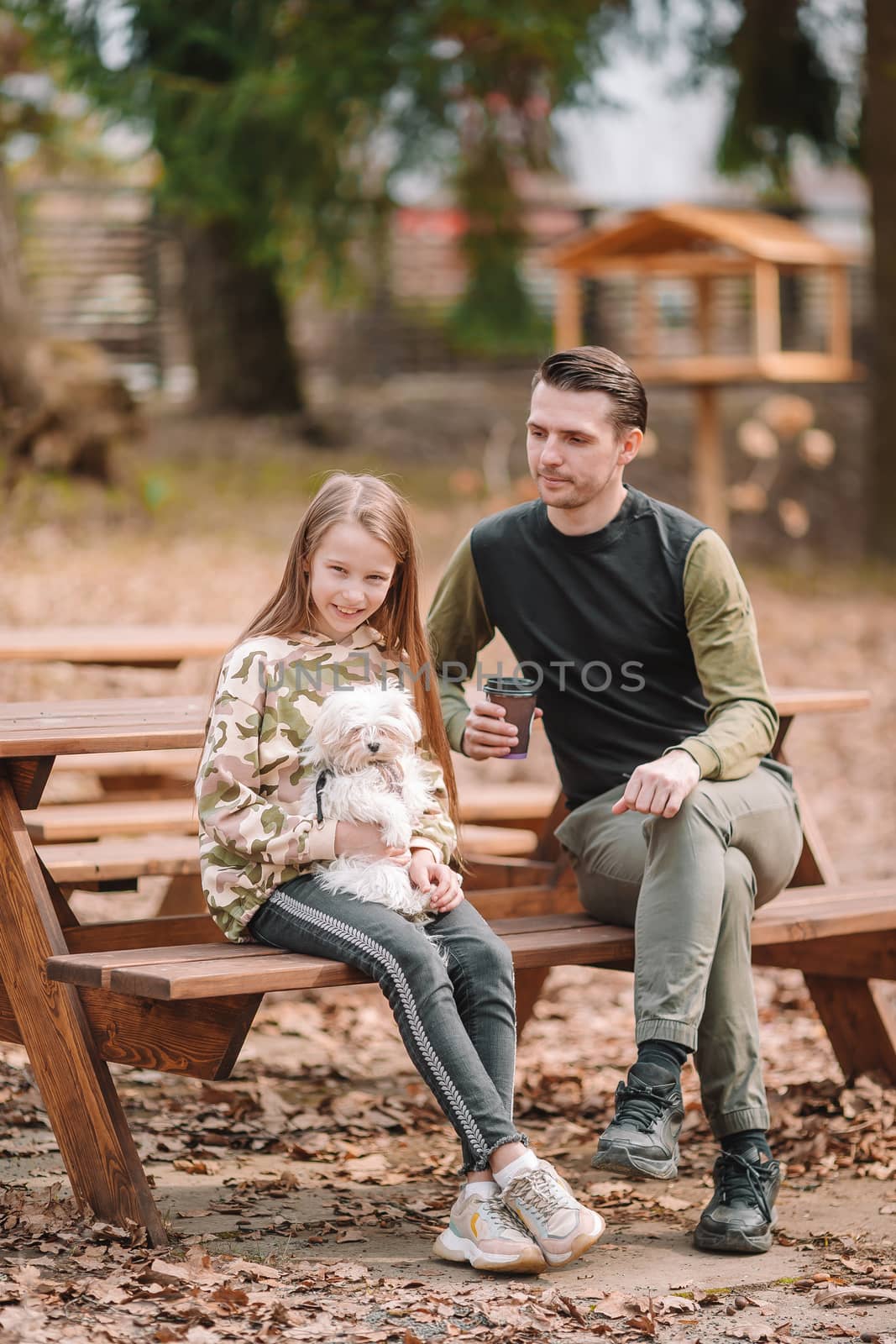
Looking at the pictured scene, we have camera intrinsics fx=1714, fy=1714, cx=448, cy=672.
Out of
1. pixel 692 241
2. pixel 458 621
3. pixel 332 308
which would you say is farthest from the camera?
pixel 332 308

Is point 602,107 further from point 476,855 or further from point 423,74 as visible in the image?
point 476,855

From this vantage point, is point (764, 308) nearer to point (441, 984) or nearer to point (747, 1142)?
point (747, 1142)

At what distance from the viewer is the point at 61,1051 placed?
138 inches

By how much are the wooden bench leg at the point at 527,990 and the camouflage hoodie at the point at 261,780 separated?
1.12 m

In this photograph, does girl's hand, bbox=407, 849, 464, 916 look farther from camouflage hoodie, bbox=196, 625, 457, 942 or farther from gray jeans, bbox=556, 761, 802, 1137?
gray jeans, bbox=556, 761, 802, 1137

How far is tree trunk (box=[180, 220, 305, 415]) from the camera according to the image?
14.9 meters

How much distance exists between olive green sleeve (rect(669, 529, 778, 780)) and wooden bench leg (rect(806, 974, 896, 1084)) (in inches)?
43.2

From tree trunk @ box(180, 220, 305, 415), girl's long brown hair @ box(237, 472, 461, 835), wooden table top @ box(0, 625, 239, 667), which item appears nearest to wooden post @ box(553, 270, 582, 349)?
tree trunk @ box(180, 220, 305, 415)

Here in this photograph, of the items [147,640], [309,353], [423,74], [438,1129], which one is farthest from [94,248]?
[438,1129]

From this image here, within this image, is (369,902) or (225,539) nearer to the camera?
(369,902)

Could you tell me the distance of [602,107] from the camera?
40.8ft

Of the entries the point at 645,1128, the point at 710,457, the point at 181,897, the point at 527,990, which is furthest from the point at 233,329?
the point at 645,1128

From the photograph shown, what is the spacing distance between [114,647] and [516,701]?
1872 mm

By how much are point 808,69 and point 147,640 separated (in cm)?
997
